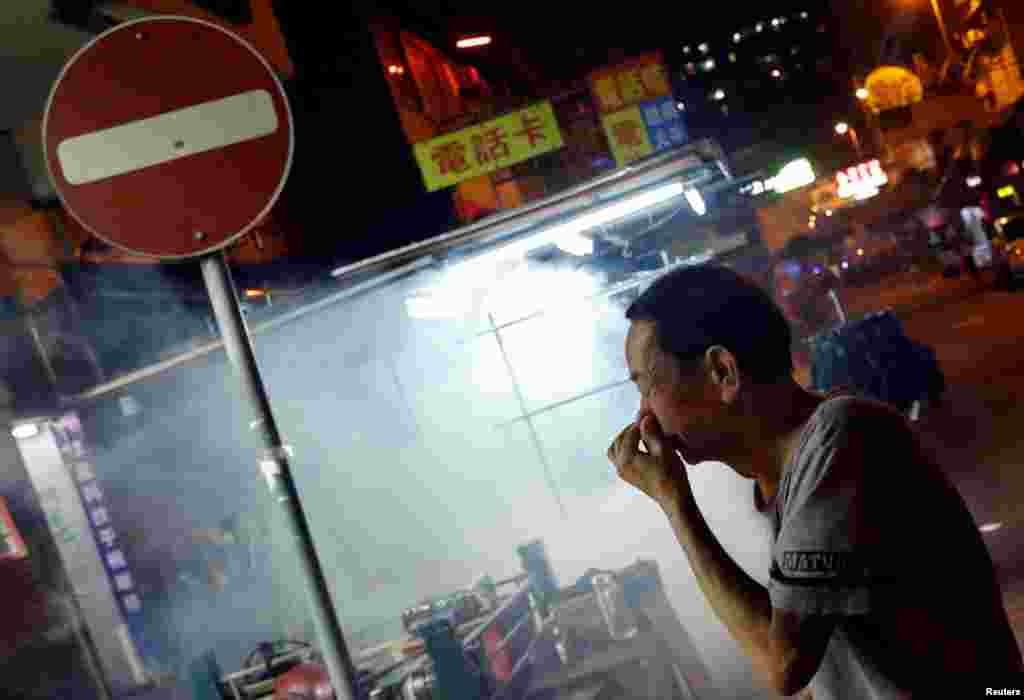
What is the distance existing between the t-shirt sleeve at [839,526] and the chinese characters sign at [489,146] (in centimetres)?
1131

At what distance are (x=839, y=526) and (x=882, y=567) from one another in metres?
0.10

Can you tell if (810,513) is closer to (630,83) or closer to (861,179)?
(630,83)

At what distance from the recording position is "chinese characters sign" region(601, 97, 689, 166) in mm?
14461

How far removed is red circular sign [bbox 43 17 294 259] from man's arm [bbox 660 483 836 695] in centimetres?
143

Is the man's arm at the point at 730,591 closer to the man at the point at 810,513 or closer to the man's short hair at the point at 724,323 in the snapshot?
the man at the point at 810,513

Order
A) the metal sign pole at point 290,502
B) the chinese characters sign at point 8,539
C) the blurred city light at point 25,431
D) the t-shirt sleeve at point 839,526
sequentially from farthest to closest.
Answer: the blurred city light at point 25,431
the chinese characters sign at point 8,539
the metal sign pole at point 290,502
the t-shirt sleeve at point 839,526

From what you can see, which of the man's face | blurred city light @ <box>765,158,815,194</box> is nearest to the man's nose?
the man's face

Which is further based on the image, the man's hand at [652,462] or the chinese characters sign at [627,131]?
the chinese characters sign at [627,131]

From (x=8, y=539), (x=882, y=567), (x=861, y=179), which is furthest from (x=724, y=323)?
(x=861, y=179)

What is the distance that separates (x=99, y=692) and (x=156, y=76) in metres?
7.51

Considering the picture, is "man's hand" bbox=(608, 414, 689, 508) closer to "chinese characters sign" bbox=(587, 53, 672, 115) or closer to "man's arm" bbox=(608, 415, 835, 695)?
"man's arm" bbox=(608, 415, 835, 695)

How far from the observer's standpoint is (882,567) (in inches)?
56.8

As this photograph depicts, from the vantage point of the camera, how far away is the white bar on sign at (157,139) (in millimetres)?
2373

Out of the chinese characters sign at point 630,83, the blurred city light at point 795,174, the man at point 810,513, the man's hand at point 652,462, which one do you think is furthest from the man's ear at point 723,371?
A: the blurred city light at point 795,174
